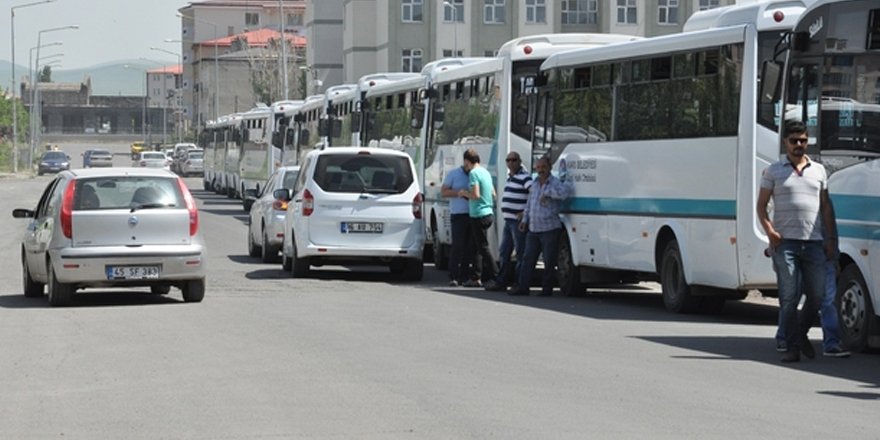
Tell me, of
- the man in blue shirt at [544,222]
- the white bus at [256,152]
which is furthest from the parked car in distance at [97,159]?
the man in blue shirt at [544,222]

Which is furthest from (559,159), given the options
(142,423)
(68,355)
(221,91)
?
(221,91)

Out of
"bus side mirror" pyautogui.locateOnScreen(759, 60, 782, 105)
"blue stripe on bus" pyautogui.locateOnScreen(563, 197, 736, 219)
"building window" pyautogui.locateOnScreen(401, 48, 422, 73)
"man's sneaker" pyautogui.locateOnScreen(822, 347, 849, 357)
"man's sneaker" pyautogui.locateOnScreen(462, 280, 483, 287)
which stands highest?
"building window" pyautogui.locateOnScreen(401, 48, 422, 73)

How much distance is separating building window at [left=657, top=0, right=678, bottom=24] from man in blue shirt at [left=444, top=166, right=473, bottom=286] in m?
71.0

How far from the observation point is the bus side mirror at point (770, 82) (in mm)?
17844

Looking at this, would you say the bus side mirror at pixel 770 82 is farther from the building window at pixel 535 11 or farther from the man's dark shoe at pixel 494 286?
the building window at pixel 535 11

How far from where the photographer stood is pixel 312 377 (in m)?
12.6

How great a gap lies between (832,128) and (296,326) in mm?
5203

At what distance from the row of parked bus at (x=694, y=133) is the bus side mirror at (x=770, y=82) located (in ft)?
0.06

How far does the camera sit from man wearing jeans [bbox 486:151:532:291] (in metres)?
23.4

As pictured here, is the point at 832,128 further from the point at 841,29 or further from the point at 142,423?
the point at 142,423

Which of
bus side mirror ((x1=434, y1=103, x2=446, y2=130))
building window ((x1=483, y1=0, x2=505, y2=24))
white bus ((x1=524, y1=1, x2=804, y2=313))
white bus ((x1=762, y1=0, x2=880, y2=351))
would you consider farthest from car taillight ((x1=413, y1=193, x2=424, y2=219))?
building window ((x1=483, y1=0, x2=505, y2=24))

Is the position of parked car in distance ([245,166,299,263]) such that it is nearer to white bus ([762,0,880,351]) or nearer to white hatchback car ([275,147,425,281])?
white hatchback car ([275,147,425,281])

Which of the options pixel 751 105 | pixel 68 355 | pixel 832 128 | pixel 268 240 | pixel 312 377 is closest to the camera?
pixel 312 377

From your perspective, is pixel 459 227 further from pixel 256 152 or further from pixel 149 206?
pixel 256 152
